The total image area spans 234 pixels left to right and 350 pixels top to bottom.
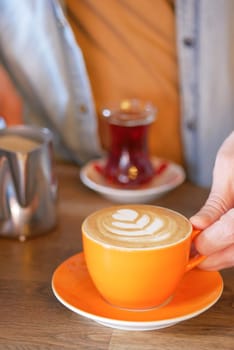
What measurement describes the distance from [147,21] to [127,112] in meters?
0.16

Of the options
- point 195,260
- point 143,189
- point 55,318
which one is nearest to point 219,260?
point 195,260

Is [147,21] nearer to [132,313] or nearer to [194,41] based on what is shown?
[194,41]

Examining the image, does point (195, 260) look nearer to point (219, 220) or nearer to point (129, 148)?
point (219, 220)

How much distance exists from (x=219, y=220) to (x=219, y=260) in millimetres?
54

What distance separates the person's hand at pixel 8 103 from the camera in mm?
1212

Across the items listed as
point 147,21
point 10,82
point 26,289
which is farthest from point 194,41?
point 26,289

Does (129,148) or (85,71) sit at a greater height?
(85,71)

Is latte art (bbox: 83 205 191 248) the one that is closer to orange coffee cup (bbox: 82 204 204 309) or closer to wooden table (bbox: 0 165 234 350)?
orange coffee cup (bbox: 82 204 204 309)

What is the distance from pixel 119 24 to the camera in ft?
3.79

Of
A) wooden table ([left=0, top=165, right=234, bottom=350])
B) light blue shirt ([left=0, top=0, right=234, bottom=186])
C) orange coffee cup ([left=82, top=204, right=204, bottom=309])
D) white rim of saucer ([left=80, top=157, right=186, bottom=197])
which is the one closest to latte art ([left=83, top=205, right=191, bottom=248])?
orange coffee cup ([left=82, top=204, right=204, bottom=309])

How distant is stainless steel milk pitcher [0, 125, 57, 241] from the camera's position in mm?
930

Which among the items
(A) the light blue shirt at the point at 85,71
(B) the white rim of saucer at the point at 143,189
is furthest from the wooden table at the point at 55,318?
(A) the light blue shirt at the point at 85,71

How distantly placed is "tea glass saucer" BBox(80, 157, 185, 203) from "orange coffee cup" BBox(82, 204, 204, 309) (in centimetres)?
31

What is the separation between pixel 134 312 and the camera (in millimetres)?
738
